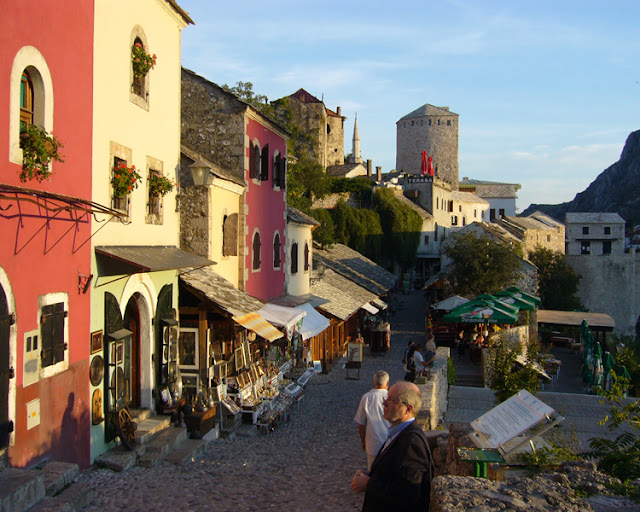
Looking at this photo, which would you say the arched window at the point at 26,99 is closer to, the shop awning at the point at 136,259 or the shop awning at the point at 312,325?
the shop awning at the point at 136,259

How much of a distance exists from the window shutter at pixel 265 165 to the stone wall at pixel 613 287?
37.3 m

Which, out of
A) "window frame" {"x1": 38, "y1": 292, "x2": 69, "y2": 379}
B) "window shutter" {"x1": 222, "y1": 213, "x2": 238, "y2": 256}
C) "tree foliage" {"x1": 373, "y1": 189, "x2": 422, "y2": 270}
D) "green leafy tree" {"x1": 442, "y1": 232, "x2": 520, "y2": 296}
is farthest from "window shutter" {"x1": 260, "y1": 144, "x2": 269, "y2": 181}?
"tree foliage" {"x1": 373, "y1": 189, "x2": 422, "y2": 270}

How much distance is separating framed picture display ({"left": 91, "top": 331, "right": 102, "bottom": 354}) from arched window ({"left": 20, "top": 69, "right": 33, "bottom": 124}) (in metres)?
3.01

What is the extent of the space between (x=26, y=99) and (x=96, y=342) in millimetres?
3397

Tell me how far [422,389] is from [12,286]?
650 cm

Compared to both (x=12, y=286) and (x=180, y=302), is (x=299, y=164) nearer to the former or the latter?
(x=180, y=302)

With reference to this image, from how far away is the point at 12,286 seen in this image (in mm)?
6609

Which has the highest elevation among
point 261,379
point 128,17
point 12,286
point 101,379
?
point 128,17

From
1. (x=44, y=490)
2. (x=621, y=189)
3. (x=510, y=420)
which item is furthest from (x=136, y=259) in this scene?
(x=621, y=189)

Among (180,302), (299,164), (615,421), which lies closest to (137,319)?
(180,302)

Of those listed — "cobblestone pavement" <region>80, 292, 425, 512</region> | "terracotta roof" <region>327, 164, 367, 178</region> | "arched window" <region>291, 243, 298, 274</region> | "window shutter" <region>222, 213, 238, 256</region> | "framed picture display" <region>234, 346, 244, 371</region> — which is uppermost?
"terracotta roof" <region>327, 164, 367, 178</region>

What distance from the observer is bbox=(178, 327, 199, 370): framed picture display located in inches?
488

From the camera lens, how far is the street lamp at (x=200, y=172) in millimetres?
12258

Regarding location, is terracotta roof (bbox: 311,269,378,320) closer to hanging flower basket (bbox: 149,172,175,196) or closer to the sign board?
hanging flower basket (bbox: 149,172,175,196)
